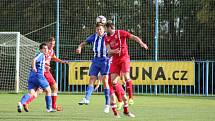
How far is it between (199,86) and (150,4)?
6.63 meters

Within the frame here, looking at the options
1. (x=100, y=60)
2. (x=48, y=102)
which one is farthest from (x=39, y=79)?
(x=100, y=60)

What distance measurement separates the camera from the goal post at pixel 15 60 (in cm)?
2880

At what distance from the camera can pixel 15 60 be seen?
2981 cm

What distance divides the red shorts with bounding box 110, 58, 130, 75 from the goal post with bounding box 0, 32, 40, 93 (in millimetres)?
13767

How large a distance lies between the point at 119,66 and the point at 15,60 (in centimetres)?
1560

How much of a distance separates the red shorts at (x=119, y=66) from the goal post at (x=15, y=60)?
1377 centimetres

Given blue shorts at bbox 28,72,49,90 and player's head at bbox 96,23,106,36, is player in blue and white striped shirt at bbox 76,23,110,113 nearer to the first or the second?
player's head at bbox 96,23,106,36

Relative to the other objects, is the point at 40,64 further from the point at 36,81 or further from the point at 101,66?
the point at 101,66

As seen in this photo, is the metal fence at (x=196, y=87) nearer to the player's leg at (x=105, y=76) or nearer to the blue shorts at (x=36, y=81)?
the blue shorts at (x=36, y=81)

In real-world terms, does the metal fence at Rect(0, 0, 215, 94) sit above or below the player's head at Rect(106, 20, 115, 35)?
above

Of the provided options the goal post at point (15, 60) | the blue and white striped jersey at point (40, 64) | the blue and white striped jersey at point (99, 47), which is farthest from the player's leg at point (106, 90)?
the goal post at point (15, 60)

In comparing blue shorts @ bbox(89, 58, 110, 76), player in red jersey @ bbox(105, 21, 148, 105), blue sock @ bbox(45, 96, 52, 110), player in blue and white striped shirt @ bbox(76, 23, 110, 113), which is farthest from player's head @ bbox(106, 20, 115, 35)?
blue sock @ bbox(45, 96, 52, 110)

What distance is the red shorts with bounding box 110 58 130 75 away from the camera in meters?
14.6

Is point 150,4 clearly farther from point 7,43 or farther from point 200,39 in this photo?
point 7,43
